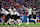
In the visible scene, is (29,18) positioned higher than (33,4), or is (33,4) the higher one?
(33,4)

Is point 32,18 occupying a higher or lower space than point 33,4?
lower

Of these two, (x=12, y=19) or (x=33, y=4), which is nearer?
(x=12, y=19)

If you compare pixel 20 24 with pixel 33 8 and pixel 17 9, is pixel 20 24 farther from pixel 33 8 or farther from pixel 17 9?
pixel 33 8

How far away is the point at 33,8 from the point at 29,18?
41 cm

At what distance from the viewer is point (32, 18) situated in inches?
102

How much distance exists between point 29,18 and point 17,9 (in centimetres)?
55

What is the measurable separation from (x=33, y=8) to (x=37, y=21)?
0.50 meters

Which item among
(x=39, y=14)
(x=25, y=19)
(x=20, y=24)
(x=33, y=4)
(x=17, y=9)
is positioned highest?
(x=33, y=4)

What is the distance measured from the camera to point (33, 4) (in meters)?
2.67

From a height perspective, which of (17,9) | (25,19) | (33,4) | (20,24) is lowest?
(20,24)

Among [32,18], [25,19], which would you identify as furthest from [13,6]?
[32,18]

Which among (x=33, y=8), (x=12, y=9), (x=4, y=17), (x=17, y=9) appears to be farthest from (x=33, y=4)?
(x=4, y=17)

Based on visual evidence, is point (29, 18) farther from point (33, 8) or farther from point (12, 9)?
point (12, 9)

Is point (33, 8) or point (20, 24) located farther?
point (33, 8)
